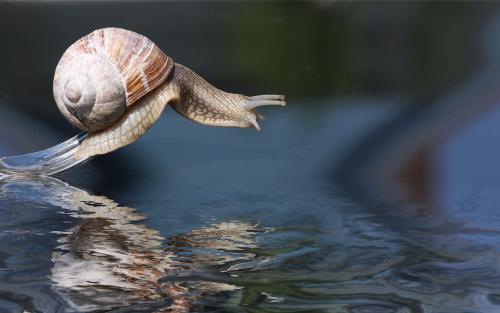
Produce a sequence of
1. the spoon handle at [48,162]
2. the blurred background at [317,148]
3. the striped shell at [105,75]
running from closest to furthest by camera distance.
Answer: the blurred background at [317,148]
the striped shell at [105,75]
the spoon handle at [48,162]

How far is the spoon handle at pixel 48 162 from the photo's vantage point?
12.8 feet

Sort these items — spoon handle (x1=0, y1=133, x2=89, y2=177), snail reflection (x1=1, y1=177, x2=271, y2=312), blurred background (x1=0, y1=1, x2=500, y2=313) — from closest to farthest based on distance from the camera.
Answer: snail reflection (x1=1, y1=177, x2=271, y2=312) → blurred background (x1=0, y1=1, x2=500, y2=313) → spoon handle (x1=0, y1=133, x2=89, y2=177)

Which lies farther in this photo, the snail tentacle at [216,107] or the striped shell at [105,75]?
the snail tentacle at [216,107]

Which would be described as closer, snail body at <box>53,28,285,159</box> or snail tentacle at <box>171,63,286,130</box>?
snail body at <box>53,28,285,159</box>

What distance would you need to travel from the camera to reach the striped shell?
365 cm

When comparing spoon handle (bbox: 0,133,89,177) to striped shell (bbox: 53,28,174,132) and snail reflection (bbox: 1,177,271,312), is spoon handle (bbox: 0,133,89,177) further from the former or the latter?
snail reflection (bbox: 1,177,271,312)

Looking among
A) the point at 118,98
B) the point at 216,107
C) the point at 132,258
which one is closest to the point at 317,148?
the point at 216,107

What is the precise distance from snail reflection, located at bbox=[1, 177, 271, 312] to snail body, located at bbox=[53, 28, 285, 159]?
1.20ft

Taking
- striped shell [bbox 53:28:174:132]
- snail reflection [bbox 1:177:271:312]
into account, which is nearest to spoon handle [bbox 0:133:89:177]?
striped shell [bbox 53:28:174:132]

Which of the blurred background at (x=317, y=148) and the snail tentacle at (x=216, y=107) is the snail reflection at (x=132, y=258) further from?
the snail tentacle at (x=216, y=107)

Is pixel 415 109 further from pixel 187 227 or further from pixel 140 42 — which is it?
pixel 187 227

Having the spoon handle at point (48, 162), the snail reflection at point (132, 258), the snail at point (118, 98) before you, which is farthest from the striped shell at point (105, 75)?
the snail reflection at point (132, 258)

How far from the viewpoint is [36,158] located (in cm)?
399

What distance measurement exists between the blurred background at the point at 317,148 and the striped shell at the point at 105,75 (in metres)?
0.32
